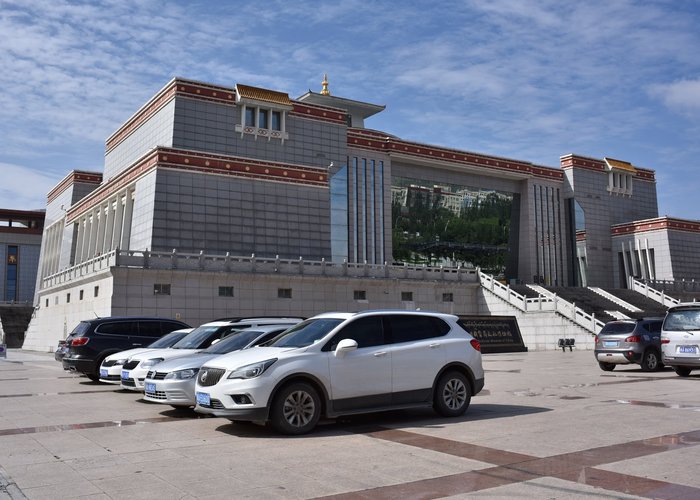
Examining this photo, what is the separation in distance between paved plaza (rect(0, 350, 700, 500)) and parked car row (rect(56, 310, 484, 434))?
365 mm

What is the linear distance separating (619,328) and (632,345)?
1.05 meters

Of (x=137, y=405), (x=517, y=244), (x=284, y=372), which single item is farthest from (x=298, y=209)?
(x=284, y=372)

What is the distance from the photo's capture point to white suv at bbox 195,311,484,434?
8.75 m

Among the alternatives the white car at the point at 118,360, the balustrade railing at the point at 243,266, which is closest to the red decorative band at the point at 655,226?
the balustrade railing at the point at 243,266

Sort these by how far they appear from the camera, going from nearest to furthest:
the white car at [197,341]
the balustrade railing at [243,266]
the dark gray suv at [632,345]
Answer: the white car at [197,341] < the dark gray suv at [632,345] < the balustrade railing at [243,266]

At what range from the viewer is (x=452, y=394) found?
10312 mm

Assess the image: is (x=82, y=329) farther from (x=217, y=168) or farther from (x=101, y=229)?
(x=101, y=229)

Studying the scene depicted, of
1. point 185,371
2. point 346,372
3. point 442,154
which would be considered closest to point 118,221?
point 442,154

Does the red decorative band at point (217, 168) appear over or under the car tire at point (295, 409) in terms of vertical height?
over

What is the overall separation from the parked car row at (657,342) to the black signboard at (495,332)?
1283 centimetres

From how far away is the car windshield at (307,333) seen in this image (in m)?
9.54

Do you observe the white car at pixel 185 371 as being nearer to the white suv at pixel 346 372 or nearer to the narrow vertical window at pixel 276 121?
the white suv at pixel 346 372

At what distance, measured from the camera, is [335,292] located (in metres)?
40.0

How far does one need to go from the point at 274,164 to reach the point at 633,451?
128 ft
